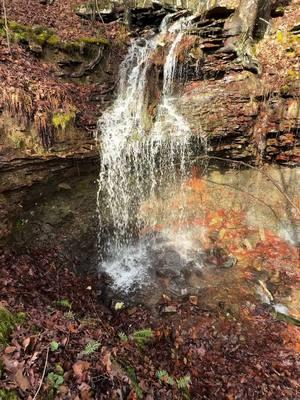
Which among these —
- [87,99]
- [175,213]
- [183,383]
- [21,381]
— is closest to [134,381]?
[183,383]

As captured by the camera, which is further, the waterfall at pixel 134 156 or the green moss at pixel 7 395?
the waterfall at pixel 134 156

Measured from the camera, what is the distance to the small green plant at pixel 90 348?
3.29 meters

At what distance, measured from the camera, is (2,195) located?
5801 mm

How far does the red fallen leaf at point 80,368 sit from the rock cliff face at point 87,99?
12.0 feet

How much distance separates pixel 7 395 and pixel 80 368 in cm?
74

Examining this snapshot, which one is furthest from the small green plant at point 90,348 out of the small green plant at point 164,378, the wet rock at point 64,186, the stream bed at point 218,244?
the wet rock at point 64,186

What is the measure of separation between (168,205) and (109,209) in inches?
76.1

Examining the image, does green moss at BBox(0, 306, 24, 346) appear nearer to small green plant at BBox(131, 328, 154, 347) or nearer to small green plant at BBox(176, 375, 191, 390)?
small green plant at BBox(131, 328, 154, 347)

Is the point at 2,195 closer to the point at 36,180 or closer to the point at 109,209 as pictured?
the point at 36,180

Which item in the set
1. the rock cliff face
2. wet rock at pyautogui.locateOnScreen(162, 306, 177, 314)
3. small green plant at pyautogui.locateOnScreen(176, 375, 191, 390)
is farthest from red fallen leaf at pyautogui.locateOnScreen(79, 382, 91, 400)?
the rock cliff face

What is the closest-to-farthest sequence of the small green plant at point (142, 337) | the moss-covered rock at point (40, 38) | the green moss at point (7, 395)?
1. the green moss at point (7, 395)
2. the small green plant at point (142, 337)
3. the moss-covered rock at point (40, 38)

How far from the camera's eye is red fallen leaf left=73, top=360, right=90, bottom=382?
3.01m

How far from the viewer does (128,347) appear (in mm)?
4086

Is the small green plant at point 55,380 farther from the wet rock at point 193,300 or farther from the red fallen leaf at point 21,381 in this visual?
the wet rock at point 193,300
